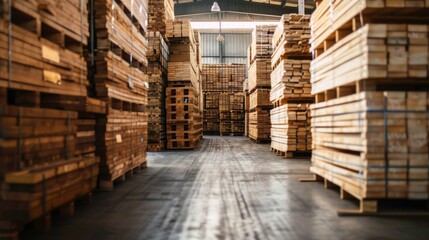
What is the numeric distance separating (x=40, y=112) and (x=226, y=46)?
101 ft

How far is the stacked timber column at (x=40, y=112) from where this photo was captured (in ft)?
11.6

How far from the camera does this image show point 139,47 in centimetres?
860

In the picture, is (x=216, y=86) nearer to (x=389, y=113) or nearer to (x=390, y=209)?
(x=390, y=209)

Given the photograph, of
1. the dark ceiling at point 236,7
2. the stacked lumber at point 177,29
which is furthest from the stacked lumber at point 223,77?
the stacked lumber at point 177,29

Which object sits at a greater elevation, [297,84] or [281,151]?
[297,84]

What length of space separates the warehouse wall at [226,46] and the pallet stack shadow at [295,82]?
75.3 feet

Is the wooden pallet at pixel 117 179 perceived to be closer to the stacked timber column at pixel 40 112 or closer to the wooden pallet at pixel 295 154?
the stacked timber column at pixel 40 112

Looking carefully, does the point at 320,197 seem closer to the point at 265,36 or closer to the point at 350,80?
the point at 350,80

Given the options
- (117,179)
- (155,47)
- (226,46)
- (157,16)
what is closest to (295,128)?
(117,179)

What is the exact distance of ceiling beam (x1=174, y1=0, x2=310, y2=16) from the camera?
31.4m

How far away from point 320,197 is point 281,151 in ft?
20.4

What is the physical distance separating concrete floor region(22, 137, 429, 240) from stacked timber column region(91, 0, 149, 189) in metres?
0.54

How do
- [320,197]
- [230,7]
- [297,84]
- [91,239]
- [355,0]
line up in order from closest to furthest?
[91,239] < [355,0] < [320,197] < [297,84] < [230,7]

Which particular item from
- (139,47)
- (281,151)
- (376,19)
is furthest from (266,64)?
(376,19)
